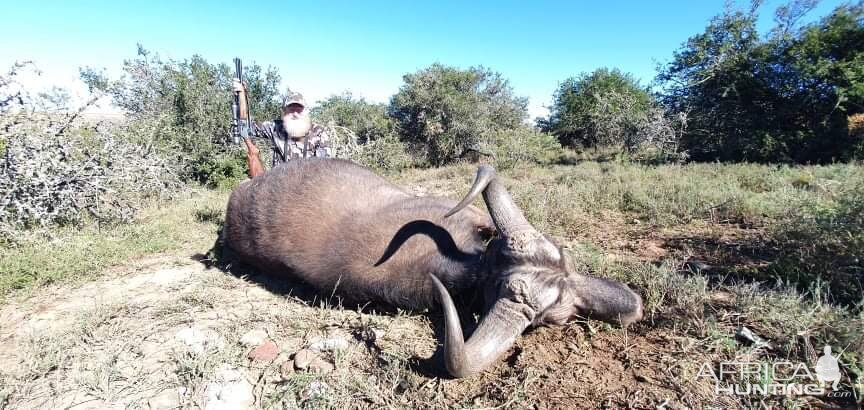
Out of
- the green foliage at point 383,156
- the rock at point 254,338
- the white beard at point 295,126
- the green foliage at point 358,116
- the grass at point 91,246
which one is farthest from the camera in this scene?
the green foliage at point 358,116

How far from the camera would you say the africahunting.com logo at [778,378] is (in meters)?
1.90

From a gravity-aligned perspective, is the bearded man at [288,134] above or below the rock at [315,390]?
above

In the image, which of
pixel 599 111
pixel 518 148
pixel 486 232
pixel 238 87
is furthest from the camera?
pixel 599 111

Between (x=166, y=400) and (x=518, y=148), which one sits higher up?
(x=518, y=148)

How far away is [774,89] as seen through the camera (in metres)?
12.3

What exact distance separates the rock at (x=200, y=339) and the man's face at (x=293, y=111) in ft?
11.6

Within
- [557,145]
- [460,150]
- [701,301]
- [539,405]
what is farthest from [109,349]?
[557,145]

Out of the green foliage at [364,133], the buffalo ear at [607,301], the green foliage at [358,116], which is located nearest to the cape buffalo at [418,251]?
the buffalo ear at [607,301]

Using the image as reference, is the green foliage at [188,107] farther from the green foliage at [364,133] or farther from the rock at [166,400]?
the rock at [166,400]

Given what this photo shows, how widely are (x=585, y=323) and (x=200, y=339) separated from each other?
2.67 metres

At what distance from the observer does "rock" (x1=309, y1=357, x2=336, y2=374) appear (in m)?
2.38

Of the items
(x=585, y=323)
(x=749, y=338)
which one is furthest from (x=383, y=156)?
(x=749, y=338)

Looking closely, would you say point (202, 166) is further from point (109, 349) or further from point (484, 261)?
point (484, 261)

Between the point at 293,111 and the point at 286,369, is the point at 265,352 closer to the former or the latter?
the point at 286,369
